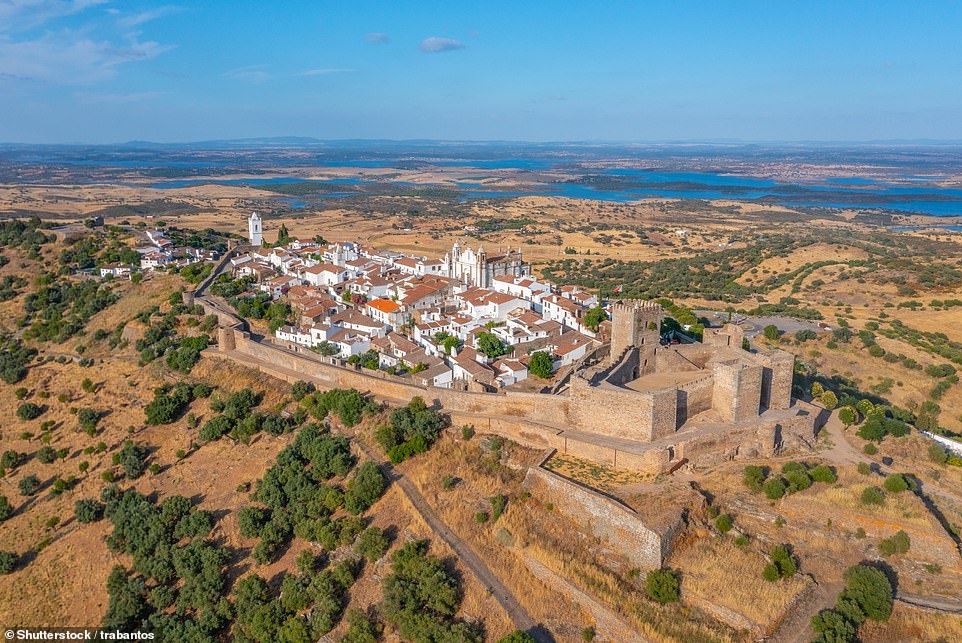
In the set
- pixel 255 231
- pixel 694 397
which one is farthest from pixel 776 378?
pixel 255 231

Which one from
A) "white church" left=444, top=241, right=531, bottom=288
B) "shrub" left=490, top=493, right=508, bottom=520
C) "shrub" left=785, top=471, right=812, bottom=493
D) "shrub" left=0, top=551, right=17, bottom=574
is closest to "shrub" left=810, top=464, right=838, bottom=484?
"shrub" left=785, top=471, right=812, bottom=493

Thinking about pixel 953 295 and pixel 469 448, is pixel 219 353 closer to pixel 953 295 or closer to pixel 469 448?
pixel 469 448

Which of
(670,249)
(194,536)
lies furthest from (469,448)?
(670,249)

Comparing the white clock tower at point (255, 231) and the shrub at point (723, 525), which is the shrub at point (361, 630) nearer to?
the shrub at point (723, 525)

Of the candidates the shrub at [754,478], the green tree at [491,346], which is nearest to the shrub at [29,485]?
the green tree at [491,346]

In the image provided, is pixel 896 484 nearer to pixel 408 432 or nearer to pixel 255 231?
pixel 408 432

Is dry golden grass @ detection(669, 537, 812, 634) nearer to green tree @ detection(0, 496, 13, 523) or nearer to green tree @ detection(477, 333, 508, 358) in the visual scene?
green tree @ detection(477, 333, 508, 358)
